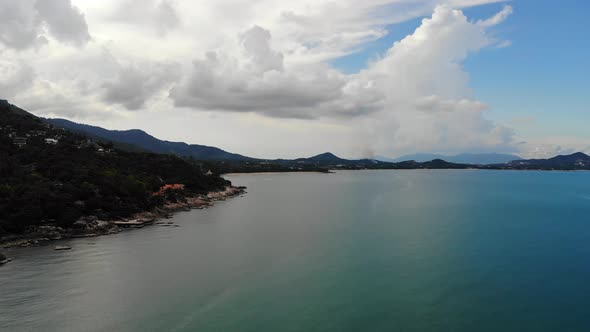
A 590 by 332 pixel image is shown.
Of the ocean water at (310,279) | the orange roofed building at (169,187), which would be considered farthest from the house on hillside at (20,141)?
the ocean water at (310,279)

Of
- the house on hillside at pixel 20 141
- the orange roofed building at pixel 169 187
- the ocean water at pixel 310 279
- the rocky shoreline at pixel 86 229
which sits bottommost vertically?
the ocean water at pixel 310 279

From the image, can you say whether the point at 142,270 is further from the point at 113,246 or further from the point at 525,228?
the point at 525,228

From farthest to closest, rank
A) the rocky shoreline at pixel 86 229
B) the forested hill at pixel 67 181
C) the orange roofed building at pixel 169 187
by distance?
the orange roofed building at pixel 169 187 < the forested hill at pixel 67 181 < the rocky shoreline at pixel 86 229

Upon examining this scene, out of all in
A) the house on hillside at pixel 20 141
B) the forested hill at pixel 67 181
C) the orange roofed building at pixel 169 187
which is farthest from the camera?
the orange roofed building at pixel 169 187

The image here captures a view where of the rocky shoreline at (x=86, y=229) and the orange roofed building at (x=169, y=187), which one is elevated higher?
the orange roofed building at (x=169, y=187)

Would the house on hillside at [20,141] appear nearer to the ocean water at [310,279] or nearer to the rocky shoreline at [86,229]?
the rocky shoreline at [86,229]

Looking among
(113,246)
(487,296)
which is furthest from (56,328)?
(487,296)

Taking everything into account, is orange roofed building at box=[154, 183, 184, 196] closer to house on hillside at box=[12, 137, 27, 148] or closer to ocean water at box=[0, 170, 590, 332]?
ocean water at box=[0, 170, 590, 332]

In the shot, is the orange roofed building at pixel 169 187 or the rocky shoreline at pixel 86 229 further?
the orange roofed building at pixel 169 187
